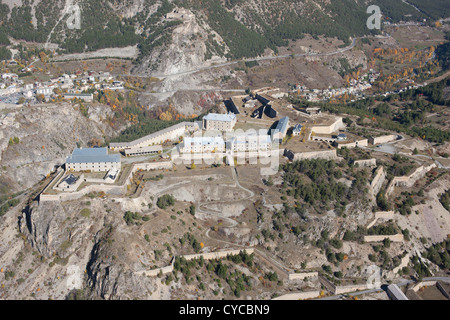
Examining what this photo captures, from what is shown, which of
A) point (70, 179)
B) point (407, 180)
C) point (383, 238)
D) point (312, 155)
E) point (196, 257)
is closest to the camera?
point (196, 257)

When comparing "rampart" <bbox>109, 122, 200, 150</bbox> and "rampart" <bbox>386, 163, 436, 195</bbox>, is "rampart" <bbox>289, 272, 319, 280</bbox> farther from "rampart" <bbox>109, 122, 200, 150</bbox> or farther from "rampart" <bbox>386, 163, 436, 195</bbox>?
"rampart" <bbox>109, 122, 200, 150</bbox>

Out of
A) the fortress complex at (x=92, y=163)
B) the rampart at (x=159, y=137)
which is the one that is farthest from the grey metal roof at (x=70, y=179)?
the rampart at (x=159, y=137)

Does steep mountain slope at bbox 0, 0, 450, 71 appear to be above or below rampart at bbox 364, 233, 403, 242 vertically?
above

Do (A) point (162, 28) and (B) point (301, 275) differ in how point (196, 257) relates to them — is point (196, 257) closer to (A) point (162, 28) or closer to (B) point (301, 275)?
(B) point (301, 275)

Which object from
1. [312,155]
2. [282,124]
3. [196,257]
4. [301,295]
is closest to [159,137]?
[282,124]

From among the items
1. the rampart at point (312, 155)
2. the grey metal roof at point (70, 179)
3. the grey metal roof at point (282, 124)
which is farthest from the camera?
the grey metal roof at point (282, 124)

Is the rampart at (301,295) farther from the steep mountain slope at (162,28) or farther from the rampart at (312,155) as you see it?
the steep mountain slope at (162,28)

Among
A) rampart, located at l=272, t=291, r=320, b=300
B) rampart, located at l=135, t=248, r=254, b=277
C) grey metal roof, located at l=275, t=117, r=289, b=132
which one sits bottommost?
rampart, located at l=272, t=291, r=320, b=300

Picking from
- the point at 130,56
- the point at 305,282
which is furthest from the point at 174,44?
the point at 305,282

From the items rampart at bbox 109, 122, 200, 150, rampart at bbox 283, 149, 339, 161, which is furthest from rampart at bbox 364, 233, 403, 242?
rampart at bbox 109, 122, 200, 150

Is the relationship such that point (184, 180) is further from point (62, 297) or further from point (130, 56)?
point (130, 56)
